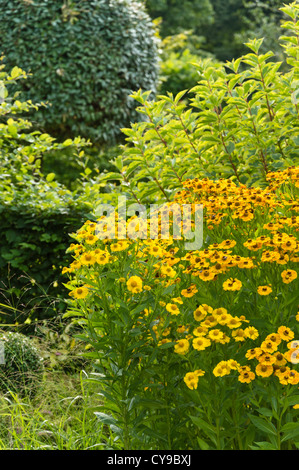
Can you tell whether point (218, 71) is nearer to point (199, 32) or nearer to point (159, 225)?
point (159, 225)

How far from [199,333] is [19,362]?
7.31 ft

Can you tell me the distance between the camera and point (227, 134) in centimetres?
360

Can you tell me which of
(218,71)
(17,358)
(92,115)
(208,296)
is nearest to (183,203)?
(208,296)

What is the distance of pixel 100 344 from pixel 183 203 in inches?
37.3

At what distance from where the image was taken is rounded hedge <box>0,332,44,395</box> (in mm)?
3730

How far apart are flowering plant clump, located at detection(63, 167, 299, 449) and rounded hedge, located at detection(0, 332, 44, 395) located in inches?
61.7

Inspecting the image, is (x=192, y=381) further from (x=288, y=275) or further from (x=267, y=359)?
(x=288, y=275)

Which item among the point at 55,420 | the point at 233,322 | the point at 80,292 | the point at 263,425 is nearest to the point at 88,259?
the point at 80,292

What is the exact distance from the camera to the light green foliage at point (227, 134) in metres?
3.58

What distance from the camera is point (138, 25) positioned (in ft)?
24.2

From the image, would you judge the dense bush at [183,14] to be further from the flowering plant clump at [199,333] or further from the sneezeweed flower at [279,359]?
the sneezeweed flower at [279,359]

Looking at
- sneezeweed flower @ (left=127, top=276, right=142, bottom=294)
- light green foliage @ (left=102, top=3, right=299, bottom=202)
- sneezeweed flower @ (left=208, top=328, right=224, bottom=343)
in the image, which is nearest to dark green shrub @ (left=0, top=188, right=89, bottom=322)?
light green foliage @ (left=102, top=3, right=299, bottom=202)

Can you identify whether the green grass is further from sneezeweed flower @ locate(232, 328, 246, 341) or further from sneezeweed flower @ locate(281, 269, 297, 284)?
sneezeweed flower @ locate(281, 269, 297, 284)
